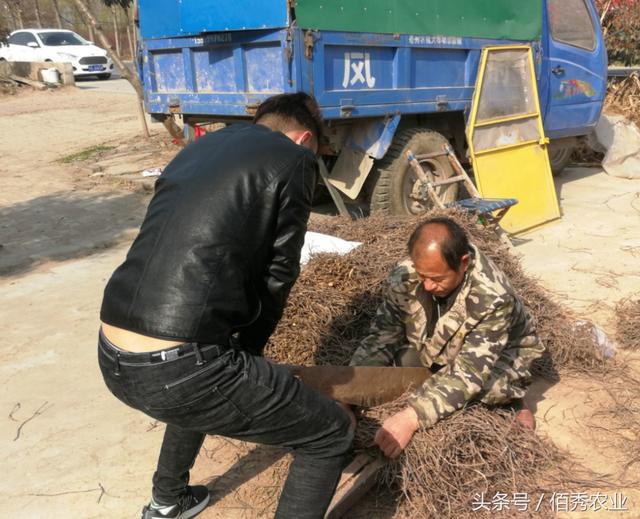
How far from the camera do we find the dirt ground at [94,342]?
8.64 ft

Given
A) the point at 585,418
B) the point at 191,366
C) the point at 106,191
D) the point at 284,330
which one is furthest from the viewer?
the point at 106,191

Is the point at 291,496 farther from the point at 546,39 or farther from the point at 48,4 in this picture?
the point at 48,4

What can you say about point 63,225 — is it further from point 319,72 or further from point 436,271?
point 436,271

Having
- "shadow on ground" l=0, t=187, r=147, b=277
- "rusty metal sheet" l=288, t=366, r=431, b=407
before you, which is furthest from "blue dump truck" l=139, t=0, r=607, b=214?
"rusty metal sheet" l=288, t=366, r=431, b=407

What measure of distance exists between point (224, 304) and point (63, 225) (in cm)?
547

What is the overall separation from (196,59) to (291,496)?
454cm

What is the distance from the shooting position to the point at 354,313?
142 inches

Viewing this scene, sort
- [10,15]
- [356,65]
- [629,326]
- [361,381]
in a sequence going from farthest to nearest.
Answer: [10,15], [356,65], [629,326], [361,381]

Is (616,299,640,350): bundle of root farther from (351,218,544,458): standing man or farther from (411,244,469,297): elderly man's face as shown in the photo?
(411,244,469,297): elderly man's face

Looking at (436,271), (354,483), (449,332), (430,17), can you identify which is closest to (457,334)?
(449,332)

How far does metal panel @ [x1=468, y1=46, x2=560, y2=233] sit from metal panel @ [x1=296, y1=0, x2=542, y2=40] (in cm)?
28

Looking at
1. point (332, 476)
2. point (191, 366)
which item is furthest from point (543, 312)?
point (191, 366)

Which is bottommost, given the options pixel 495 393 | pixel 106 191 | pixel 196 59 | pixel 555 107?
pixel 106 191

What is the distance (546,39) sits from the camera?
686cm
